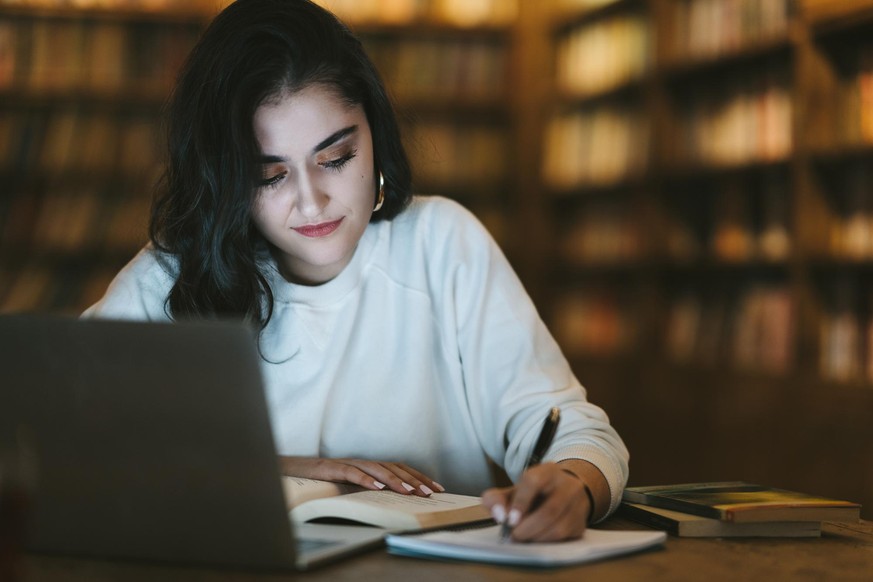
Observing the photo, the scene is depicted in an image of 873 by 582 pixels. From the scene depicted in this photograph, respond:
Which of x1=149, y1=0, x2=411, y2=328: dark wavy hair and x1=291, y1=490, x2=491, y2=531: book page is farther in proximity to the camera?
x1=149, y1=0, x2=411, y2=328: dark wavy hair

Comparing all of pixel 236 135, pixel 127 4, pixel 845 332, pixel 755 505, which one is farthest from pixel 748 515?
pixel 127 4

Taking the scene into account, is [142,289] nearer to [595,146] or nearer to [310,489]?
[310,489]

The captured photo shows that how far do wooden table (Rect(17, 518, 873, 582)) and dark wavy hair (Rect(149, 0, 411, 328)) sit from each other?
0.65m

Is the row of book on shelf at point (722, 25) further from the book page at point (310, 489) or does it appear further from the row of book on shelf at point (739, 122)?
the book page at point (310, 489)

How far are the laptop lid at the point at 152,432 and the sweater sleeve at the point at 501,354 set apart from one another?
0.59 m

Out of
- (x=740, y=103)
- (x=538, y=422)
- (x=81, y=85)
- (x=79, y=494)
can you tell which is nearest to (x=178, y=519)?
(x=79, y=494)

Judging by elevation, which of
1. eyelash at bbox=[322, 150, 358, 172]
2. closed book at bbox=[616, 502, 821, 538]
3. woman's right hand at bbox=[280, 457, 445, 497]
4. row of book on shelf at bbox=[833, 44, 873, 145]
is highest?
row of book on shelf at bbox=[833, 44, 873, 145]

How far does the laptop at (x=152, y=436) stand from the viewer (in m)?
0.85

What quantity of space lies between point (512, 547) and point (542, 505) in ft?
0.29

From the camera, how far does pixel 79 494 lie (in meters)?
0.95

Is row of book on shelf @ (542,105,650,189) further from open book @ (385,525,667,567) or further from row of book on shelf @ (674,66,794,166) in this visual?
open book @ (385,525,667,567)

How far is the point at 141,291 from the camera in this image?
64.0 inches

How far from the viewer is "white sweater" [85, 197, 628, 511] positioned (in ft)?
5.28

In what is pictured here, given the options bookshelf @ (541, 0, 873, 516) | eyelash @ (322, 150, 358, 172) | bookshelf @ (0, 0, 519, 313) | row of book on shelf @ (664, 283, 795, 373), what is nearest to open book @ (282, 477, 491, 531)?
eyelash @ (322, 150, 358, 172)
